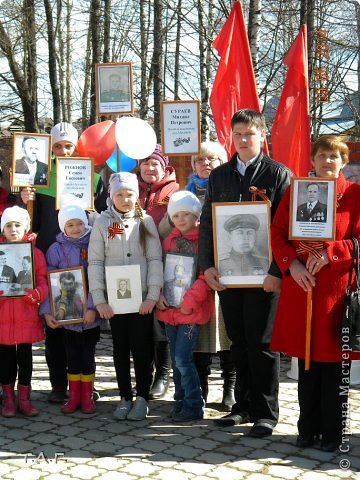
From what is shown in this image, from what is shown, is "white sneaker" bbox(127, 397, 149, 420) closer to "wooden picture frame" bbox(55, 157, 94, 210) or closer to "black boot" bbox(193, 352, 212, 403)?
"black boot" bbox(193, 352, 212, 403)

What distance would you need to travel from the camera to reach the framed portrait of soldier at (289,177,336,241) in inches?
175

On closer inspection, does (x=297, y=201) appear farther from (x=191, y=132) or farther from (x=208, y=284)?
(x=191, y=132)

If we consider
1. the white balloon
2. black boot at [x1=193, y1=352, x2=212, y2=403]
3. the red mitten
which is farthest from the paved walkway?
the white balloon

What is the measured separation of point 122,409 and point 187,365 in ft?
1.92

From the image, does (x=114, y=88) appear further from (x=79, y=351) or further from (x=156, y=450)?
(x=156, y=450)

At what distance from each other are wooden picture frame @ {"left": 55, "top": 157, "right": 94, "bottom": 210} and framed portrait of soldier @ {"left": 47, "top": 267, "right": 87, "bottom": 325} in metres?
0.61

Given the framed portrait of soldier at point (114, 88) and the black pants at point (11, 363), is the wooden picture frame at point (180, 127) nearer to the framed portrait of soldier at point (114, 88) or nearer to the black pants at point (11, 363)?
the framed portrait of soldier at point (114, 88)

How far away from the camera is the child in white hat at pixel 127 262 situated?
5.39 m

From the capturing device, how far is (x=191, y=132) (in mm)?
6164

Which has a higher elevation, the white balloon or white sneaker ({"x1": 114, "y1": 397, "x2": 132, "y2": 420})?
the white balloon

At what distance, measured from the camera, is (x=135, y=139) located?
6152 mm

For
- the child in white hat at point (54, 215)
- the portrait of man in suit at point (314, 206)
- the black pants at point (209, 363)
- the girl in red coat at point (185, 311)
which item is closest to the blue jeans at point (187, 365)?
the girl in red coat at point (185, 311)

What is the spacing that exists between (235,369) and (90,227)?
5.00 feet

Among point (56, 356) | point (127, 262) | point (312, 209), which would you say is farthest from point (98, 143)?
point (312, 209)
